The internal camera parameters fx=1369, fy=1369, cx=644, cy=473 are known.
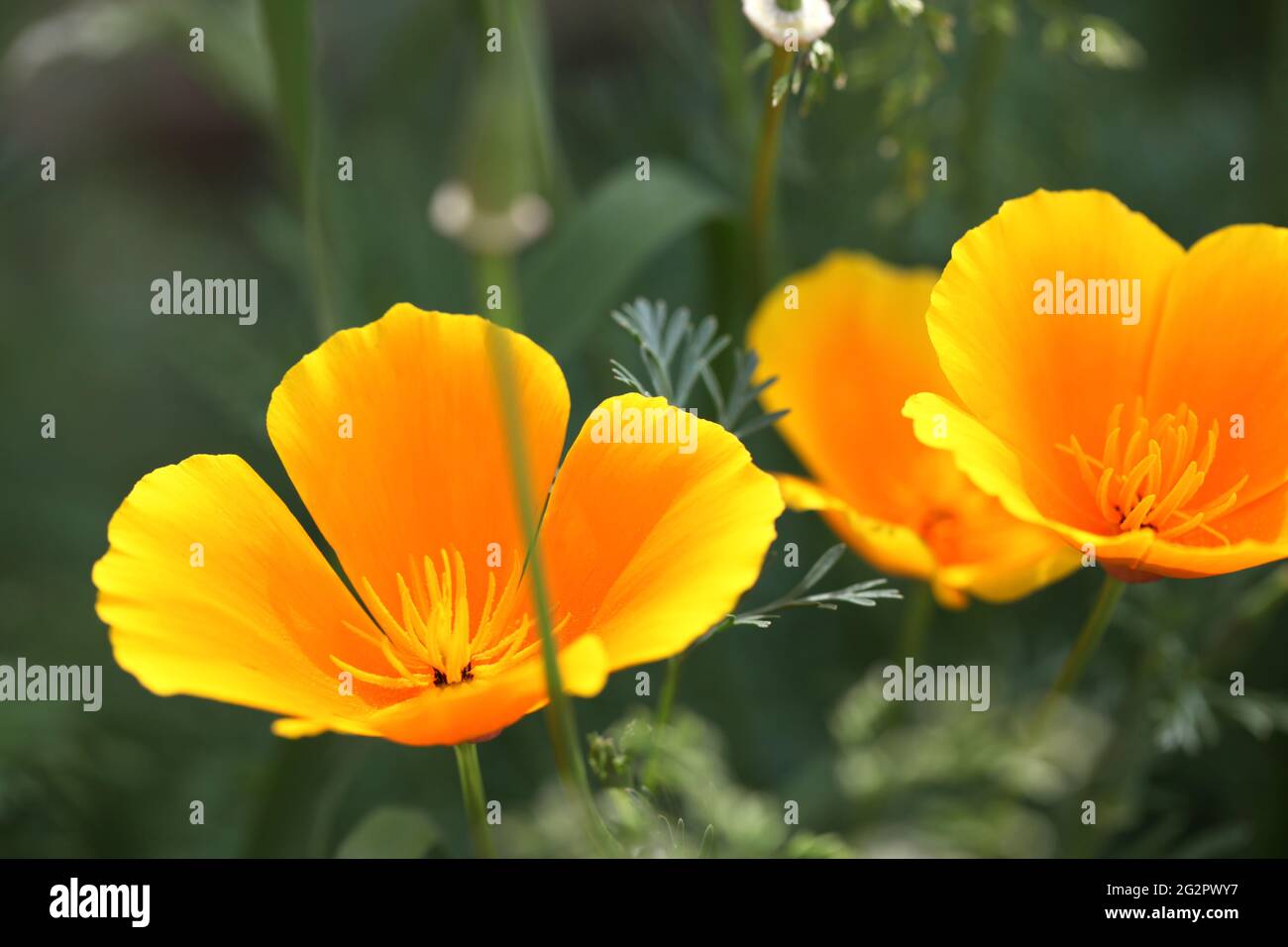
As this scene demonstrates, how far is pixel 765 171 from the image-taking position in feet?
3.27

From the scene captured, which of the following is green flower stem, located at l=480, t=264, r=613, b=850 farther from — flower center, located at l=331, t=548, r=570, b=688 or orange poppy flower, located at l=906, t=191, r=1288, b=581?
orange poppy flower, located at l=906, t=191, r=1288, b=581

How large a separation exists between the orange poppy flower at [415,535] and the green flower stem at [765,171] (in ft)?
0.78

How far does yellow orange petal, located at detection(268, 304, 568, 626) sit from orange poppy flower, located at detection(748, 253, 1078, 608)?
0.22 m

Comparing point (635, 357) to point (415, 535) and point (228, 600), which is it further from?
point (228, 600)

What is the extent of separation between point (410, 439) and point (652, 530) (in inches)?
6.3

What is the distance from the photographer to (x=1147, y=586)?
1.11 meters

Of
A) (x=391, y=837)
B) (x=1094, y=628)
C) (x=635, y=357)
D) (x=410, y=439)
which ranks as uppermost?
(x=635, y=357)

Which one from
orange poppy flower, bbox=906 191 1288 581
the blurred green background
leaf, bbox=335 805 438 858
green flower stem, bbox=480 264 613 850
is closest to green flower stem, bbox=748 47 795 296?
the blurred green background

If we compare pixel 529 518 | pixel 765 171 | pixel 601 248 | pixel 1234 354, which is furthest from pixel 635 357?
pixel 529 518

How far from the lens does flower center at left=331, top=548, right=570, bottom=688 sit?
2.50 feet

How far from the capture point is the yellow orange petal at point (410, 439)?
765mm
